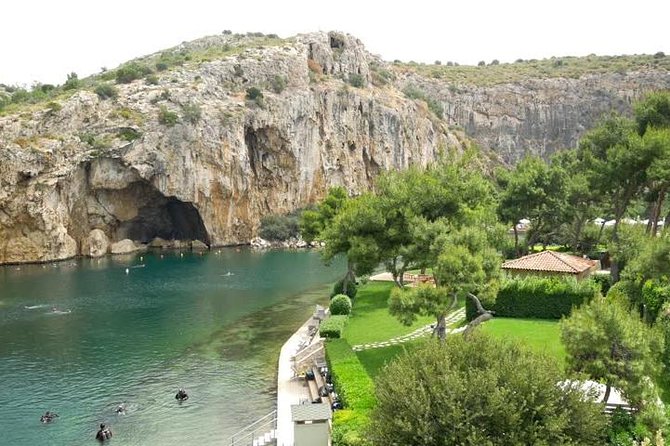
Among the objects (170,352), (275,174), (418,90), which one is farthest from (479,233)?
(418,90)

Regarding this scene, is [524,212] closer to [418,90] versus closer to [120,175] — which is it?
[120,175]

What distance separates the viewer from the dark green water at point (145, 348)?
24.4 metres

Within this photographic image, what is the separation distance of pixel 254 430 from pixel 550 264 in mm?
24926

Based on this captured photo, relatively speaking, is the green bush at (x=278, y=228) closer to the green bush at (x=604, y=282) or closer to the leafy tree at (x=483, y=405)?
the green bush at (x=604, y=282)

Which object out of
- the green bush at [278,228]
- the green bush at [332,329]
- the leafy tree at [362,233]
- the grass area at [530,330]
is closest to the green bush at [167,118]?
the green bush at [278,228]

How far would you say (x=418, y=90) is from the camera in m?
138

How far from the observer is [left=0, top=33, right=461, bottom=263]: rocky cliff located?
73.8m

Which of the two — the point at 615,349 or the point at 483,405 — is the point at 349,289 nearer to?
the point at 615,349

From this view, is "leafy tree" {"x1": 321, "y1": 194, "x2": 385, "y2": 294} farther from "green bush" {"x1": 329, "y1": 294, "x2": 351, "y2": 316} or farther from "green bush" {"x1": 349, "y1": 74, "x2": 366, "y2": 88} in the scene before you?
"green bush" {"x1": 349, "y1": 74, "x2": 366, "y2": 88}

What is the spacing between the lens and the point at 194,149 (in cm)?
8338

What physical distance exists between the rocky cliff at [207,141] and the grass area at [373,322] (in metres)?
47.9

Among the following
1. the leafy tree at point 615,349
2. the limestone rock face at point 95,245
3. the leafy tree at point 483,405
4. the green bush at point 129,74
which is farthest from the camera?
the green bush at point 129,74

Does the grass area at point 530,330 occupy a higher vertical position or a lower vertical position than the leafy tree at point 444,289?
lower

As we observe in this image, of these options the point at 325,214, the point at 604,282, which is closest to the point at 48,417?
the point at 604,282
